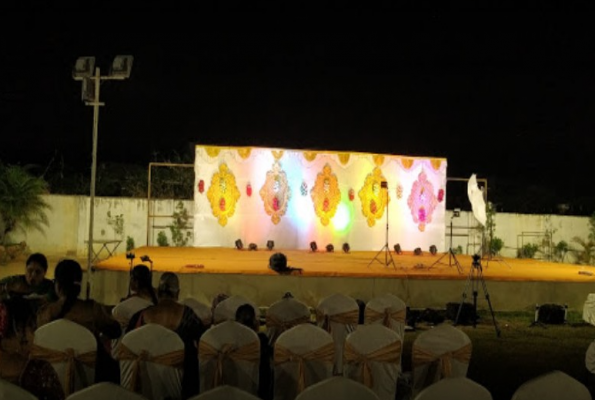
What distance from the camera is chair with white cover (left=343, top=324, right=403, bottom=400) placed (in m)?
3.54

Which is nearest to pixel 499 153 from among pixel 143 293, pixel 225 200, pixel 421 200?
pixel 421 200

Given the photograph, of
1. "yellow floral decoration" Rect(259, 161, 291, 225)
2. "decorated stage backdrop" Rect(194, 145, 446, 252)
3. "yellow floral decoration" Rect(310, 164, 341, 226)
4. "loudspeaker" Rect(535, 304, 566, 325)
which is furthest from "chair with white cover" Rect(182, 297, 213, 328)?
"yellow floral decoration" Rect(310, 164, 341, 226)

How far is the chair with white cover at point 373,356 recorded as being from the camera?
354cm

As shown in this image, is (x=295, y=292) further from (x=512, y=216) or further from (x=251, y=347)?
(x=512, y=216)

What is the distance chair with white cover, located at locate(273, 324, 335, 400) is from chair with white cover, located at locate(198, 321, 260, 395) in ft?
0.51

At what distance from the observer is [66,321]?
11.0ft

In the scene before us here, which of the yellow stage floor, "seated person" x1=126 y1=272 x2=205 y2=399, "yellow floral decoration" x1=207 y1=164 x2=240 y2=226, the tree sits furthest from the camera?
the tree

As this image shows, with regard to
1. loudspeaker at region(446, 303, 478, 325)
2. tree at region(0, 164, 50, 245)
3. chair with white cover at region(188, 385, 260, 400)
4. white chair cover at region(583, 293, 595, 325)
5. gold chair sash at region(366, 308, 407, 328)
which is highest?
tree at region(0, 164, 50, 245)

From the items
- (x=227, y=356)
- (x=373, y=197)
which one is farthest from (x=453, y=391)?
(x=373, y=197)

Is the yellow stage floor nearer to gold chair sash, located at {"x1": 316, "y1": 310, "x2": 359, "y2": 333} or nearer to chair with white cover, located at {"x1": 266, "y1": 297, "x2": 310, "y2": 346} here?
gold chair sash, located at {"x1": 316, "y1": 310, "x2": 359, "y2": 333}

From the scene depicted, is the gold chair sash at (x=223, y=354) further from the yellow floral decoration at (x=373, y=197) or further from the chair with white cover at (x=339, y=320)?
the yellow floral decoration at (x=373, y=197)

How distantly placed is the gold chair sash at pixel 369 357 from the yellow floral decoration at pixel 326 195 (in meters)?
10.3

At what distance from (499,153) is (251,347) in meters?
32.5

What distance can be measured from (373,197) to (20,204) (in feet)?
28.5
